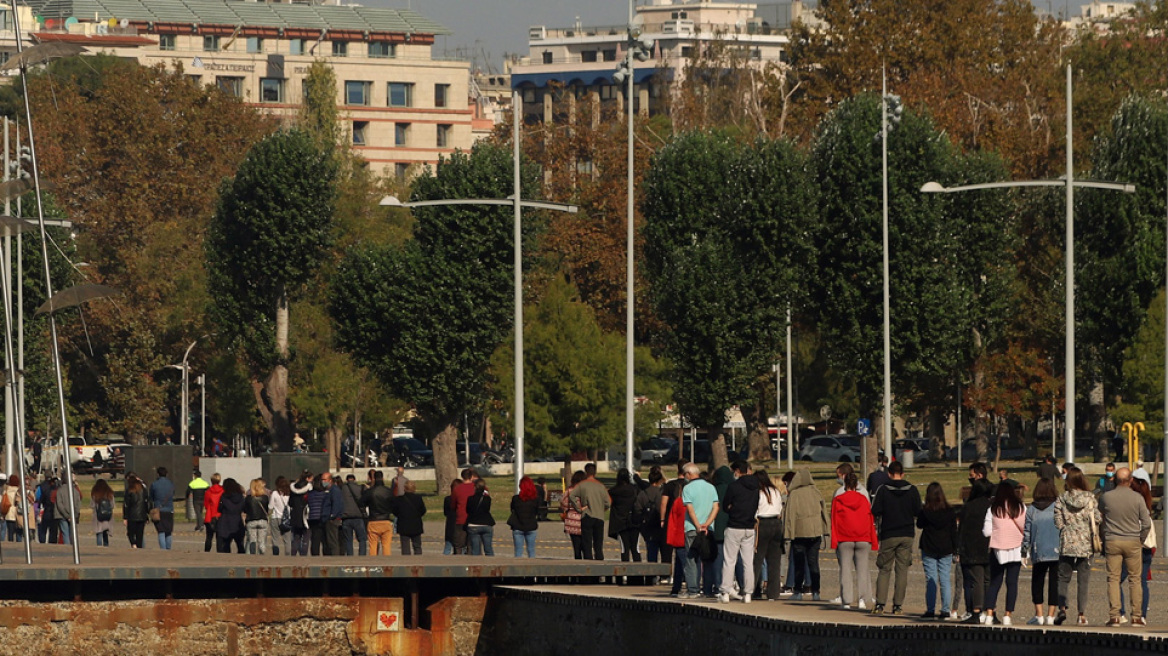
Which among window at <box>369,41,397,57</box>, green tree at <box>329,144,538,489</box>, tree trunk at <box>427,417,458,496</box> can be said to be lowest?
tree trunk at <box>427,417,458,496</box>

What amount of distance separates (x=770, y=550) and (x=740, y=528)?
2.91 feet

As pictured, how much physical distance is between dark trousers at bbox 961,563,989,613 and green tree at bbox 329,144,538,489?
4391 cm

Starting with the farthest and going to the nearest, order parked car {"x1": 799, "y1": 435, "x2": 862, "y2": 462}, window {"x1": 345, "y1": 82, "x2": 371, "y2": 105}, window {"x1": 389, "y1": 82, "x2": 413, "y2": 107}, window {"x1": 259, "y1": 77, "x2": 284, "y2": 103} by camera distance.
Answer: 1. window {"x1": 389, "y1": 82, "x2": 413, "y2": 107}
2. window {"x1": 345, "y1": 82, "x2": 371, "y2": 105}
3. window {"x1": 259, "y1": 77, "x2": 284, "y2": 103}
4. parked car {"x1": 799, "y1": 435, "x2": 862, "y2": 462}

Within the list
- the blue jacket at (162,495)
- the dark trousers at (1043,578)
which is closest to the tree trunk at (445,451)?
the blue jacket at (162,495)

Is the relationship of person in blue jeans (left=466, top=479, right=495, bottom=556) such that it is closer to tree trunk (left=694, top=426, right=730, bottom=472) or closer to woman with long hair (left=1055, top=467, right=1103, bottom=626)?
woman with long hair (left=1055, top=467, right=1103, bottom=626)

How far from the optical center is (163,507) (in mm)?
38750

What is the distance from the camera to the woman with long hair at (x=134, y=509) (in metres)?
38.5

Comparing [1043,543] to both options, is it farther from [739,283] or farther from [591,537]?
[739,283]

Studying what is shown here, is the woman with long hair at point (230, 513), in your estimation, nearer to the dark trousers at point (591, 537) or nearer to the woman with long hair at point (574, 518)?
the woman with long hair at point (574, 518)

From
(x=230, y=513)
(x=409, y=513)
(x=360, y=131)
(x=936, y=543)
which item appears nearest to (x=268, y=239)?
(x=230, y=513)

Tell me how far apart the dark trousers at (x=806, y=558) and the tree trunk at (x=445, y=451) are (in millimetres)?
40434

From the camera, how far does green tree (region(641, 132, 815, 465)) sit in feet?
202

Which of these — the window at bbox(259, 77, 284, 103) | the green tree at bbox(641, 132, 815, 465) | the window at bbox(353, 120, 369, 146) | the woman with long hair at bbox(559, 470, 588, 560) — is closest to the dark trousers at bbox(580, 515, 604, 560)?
the woman with long hair at bbox(559, 470, 588, 560)

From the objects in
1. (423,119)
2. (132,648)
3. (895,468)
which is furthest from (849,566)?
(423,119)
